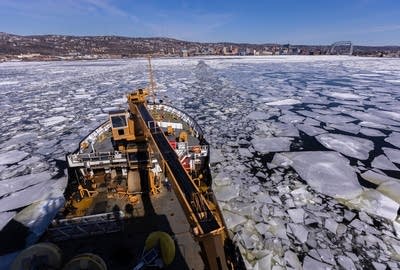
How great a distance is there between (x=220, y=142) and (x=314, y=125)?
574 centimetres

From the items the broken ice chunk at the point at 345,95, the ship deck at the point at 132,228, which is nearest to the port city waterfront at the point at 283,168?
the broken ice chunk at the point at 345,95

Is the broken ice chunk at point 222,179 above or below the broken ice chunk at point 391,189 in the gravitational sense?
above

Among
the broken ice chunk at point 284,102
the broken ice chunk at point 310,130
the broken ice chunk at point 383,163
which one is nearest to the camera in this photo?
the broken ice chunk at point 383,163

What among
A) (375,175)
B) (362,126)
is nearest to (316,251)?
(375,175)

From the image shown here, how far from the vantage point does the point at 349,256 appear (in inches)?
219

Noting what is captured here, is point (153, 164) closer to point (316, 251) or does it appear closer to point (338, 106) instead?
point (316, 251)

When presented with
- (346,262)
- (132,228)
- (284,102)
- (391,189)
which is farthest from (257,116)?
(132,228)

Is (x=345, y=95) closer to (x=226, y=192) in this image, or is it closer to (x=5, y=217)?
(x=226, y=192)

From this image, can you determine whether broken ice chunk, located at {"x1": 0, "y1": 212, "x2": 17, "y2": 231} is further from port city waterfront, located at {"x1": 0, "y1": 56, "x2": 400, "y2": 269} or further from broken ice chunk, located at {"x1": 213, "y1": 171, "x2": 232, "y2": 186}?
broken ice chunk, located at {"x1": 213, "y1": 171, "x2": 232, "y2": 186}

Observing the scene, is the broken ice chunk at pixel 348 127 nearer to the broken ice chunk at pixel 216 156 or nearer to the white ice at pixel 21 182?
the broken ice chunk at pixel 216 156

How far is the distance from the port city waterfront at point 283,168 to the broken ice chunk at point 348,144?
0.04 m

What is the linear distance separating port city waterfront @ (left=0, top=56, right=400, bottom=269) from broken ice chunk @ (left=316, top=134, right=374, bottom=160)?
0.04 meters

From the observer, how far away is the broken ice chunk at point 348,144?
34.2 feet

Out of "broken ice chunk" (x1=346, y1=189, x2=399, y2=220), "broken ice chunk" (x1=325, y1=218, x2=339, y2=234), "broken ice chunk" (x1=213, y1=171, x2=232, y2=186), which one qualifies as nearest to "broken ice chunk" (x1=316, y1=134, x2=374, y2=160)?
"broken ice chunk" (x1=346, y1=189, x2=399, y2=220)
